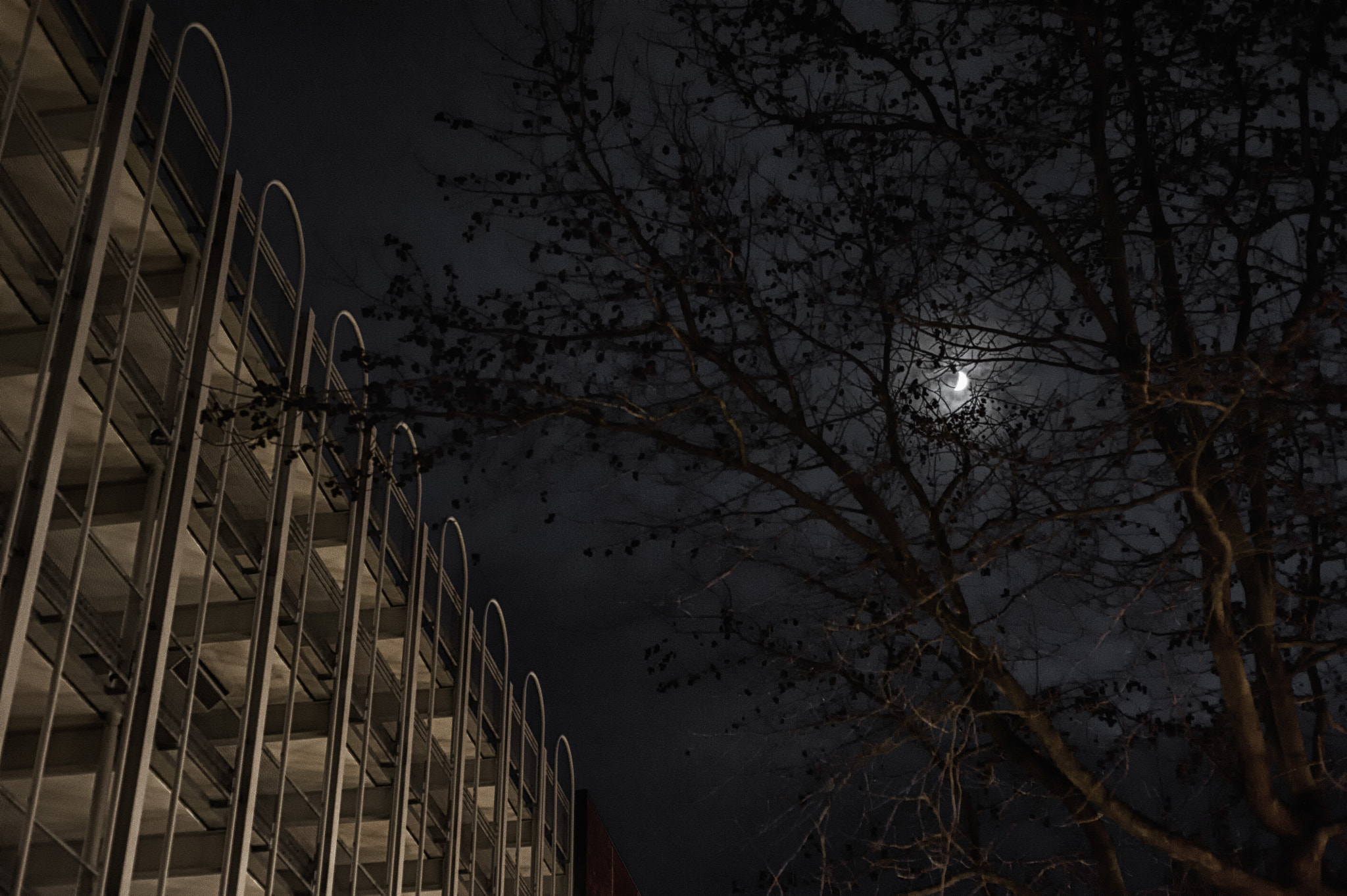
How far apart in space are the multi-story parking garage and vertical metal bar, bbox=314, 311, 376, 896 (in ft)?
0.17

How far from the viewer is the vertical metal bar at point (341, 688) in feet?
56.0

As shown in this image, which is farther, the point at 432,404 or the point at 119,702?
the point at 119,702

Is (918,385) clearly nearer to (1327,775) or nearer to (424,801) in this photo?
(1327,775)

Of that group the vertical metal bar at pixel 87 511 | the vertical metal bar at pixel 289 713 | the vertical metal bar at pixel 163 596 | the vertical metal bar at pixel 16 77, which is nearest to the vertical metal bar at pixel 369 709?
the vertical metal bar at pixel 289 713

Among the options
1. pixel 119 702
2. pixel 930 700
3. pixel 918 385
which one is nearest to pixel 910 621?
pixel 930 700

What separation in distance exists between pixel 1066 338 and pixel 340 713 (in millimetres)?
13661

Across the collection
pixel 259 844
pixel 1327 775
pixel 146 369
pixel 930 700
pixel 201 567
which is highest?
pixel 146 369

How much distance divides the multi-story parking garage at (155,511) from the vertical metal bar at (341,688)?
0.05 meters

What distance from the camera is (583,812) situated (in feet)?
125

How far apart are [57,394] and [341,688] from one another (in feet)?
26.9

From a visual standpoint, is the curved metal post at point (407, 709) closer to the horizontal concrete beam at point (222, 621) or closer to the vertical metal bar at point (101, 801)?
the horizontal concrete beam at point (222, 621)

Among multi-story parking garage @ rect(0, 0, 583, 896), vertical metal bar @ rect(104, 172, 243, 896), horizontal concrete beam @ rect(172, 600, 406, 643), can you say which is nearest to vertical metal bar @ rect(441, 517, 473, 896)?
multi-story parking garage @ rect(0, 0, 583, 896)

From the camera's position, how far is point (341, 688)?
731 inches

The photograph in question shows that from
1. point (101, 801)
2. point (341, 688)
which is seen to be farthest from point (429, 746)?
point (101, 801)
